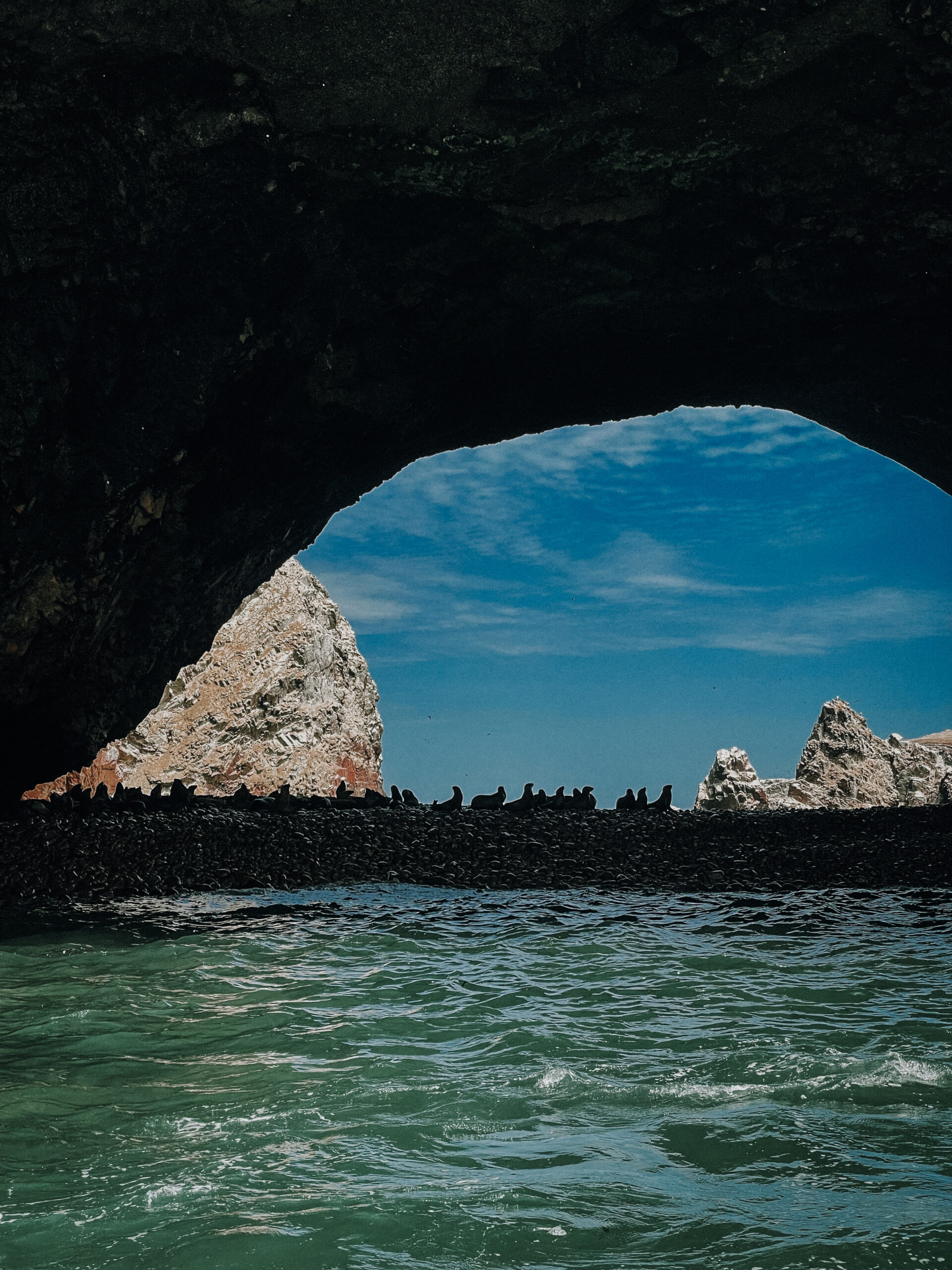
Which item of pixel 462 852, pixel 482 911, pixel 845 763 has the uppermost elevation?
pixel 845 763

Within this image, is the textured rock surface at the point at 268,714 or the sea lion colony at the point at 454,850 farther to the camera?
the textured rock surface at the point at 268,714

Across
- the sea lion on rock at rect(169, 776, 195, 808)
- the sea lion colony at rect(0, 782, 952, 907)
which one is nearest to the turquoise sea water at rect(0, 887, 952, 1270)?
the sea lion colony at rect(0, 782, 952, 907)

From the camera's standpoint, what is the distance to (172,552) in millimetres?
13305

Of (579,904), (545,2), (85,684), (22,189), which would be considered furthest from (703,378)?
(85,684)

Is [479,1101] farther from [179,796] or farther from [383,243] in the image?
[179,796]

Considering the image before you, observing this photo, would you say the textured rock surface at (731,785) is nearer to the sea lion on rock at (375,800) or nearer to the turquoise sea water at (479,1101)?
the sea lion on rock at (375,800)

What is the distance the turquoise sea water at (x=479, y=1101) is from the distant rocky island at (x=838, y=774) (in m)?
22.2

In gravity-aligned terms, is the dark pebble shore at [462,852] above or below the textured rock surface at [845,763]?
below

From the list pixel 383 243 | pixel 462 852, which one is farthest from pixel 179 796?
pixel 383 243

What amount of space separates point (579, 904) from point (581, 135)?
8459 mm

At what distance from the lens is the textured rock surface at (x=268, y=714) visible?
33.0 meters

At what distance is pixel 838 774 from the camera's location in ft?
103

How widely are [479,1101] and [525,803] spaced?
40.1 feet

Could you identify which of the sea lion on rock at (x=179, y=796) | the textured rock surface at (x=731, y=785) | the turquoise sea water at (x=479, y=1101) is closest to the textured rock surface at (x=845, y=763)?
the textured rock surface at (x=731, y=785)
